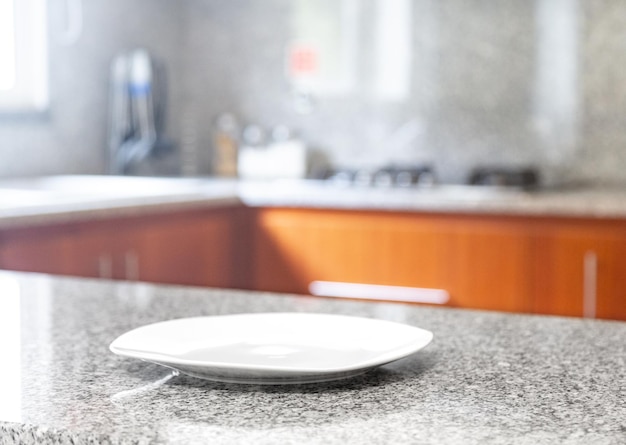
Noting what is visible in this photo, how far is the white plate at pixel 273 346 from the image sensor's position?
2.16 feet

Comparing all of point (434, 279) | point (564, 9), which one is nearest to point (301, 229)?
point (434, 279)

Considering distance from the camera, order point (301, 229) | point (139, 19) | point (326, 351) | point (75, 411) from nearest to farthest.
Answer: point (75, 411) < point (326, 351) < point (301, 229) < point (139, 19)

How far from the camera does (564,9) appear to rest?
2.99m

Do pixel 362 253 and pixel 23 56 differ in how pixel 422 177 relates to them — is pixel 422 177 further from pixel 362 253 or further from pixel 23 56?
pixel 23 56

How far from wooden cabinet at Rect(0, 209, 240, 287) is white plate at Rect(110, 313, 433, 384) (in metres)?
1.37

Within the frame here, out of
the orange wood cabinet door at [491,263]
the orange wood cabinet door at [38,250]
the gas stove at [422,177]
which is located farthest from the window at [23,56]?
the orange wood cabinet door at [491,263]

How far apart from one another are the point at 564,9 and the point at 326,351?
2.53 m

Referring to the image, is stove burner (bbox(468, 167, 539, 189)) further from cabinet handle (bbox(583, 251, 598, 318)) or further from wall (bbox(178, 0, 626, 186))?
cabinet handle (bbox(583, 251, 598, 318))

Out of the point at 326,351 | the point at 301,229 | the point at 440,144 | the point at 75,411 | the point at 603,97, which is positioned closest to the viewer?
the point at 75,411

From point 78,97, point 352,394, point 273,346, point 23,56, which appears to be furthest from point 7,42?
point 352,394

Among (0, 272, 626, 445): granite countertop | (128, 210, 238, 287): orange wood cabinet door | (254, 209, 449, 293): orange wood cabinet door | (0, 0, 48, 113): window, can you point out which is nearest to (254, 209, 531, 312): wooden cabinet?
(254, 209, 449, 293): orange wood cabinet door

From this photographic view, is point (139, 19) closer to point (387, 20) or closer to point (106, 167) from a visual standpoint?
point (106, 167)

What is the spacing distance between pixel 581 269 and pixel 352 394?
185 centimetres

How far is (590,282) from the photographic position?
238cm
